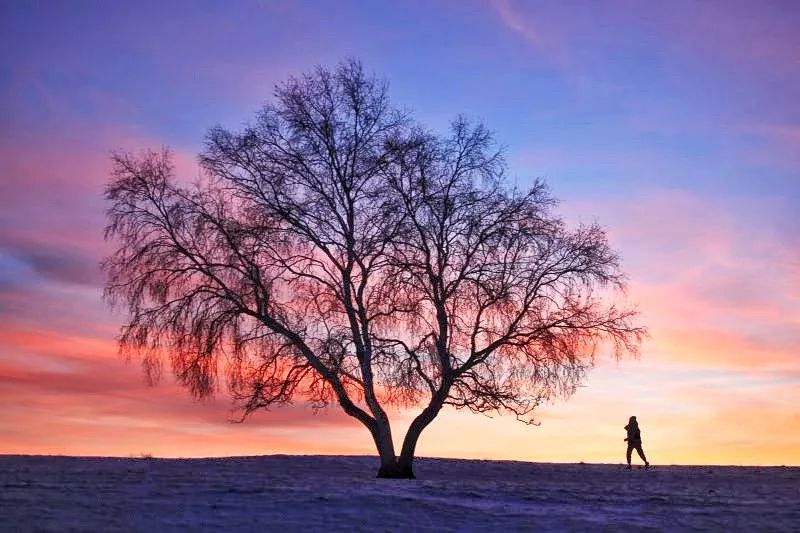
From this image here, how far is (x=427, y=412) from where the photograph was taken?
30.2 m

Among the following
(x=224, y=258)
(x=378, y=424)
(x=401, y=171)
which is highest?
(x=401, y=171)

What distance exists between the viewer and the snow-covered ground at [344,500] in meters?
18.8

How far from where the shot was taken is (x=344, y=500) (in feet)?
70.5

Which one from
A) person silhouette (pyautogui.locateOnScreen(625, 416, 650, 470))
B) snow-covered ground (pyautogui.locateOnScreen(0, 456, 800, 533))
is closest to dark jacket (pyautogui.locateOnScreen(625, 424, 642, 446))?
person silhouette (pyautogui.locateOnScreen(625, 416, 650, 470))

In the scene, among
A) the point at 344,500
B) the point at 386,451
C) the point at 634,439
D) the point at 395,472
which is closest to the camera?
the point at 344,500

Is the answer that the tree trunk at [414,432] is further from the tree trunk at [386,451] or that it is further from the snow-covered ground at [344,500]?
the snow-covered ground at [344,500]

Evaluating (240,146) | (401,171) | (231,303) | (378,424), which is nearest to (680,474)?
(378,424)

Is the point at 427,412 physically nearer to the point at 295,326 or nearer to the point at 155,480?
the point at 295,326

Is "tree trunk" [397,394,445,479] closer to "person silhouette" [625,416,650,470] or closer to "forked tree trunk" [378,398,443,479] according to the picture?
"forked tree trunk" [378,398,443,479]

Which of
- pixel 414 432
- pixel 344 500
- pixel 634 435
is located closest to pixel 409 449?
pixel 414 432

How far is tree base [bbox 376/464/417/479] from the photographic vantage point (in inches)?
1169

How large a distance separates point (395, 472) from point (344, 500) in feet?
27.7

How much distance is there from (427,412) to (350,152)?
27.5 ft

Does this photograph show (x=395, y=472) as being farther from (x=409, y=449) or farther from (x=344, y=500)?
(x=344, y=500)
